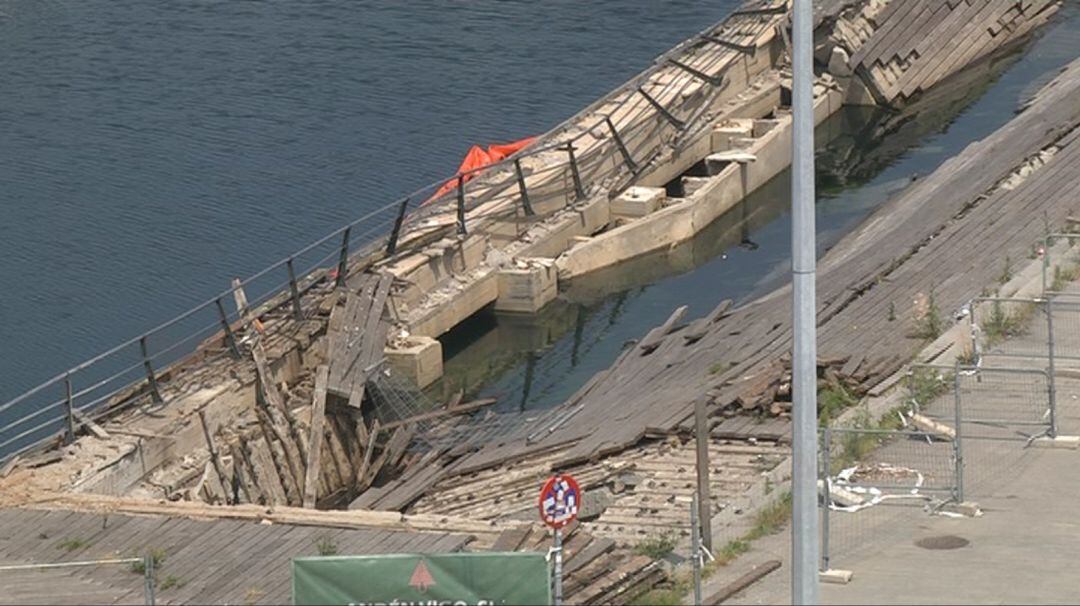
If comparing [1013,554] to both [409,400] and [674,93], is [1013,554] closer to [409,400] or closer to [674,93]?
[409,400]

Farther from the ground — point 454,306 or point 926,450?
point 454,306

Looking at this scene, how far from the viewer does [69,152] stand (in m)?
63.2

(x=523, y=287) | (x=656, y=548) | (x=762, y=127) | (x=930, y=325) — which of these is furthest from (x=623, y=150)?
(x=656, y=548)

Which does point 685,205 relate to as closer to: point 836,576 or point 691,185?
point 691,185

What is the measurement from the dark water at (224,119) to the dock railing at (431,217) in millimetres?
1206

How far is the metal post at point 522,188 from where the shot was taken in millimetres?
53812

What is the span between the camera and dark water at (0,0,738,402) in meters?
54.5

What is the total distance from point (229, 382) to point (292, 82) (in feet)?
93.5

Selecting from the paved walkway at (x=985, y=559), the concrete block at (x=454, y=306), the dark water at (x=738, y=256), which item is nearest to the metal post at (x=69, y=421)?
the concrete block at (x=454, y=306)

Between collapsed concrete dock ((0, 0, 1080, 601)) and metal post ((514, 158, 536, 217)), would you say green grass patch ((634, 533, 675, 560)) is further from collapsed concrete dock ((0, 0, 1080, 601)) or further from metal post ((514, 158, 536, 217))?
metal post ((514, 158, 536, 217))

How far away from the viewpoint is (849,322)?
3947 cm

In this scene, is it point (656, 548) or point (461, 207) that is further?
point (461, 207)

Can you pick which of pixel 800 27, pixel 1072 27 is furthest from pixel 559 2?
pixel 800 27

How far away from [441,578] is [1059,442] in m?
11.4
